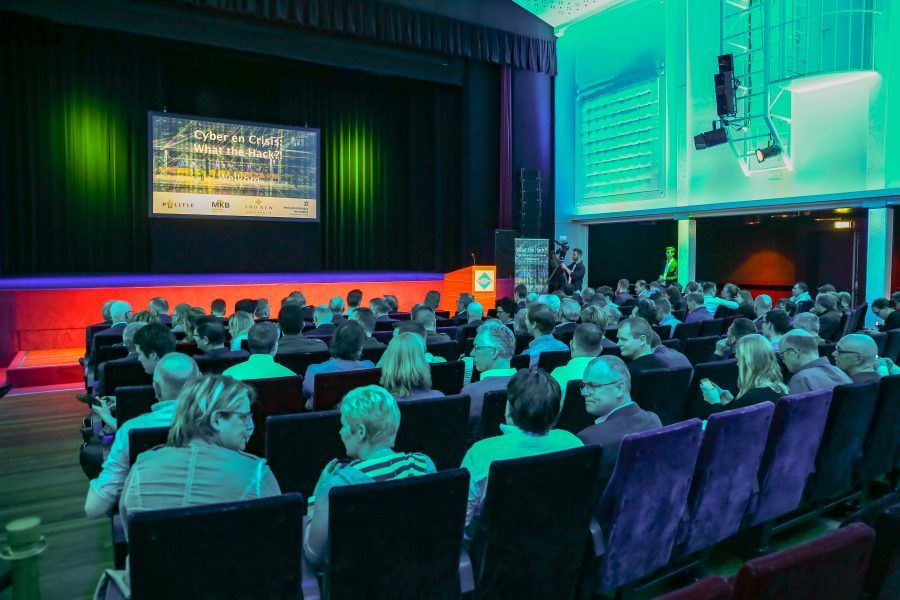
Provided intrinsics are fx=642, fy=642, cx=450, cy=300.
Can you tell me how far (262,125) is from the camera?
12266 mm

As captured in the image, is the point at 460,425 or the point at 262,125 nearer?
the point at 460,425

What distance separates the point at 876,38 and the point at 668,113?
3789mm

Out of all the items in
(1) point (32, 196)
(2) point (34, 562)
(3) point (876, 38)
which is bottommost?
(2) point (34, 562)

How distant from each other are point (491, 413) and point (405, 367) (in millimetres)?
474

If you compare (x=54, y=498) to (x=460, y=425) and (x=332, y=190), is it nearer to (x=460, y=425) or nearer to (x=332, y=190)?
(x=460, y=425)

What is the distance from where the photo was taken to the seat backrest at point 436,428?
2791mm

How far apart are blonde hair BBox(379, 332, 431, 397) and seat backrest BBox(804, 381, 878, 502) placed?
1.89 m

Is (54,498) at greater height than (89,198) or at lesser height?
lesser

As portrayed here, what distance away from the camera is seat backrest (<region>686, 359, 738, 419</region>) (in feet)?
12.8

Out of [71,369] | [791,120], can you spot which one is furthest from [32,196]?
[791,120]

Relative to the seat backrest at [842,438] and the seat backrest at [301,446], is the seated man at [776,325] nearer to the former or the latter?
the seat backrest at [842,438]

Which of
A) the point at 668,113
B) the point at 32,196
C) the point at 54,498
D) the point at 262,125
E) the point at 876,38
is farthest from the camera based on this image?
the point at 668,113

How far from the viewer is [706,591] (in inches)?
43.1

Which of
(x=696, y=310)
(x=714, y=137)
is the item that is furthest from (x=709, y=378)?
(x=714, y=137)
